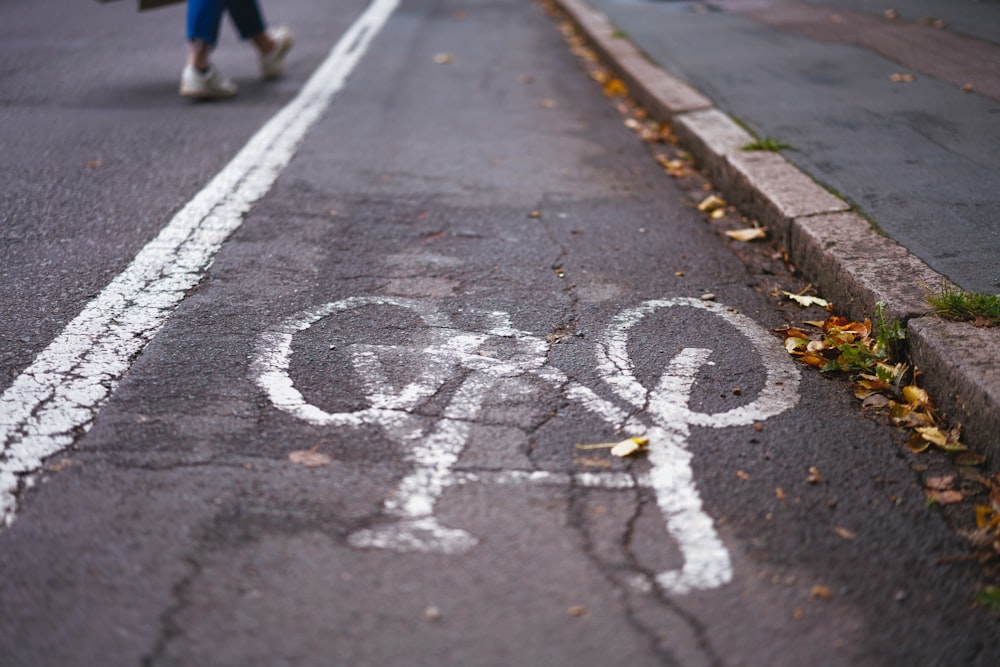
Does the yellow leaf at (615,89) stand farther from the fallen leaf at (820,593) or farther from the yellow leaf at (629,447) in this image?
the fallen leaf at (820,593)

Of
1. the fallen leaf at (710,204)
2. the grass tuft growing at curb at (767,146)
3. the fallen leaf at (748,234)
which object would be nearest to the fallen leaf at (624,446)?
the fallen leaf at (748,234)

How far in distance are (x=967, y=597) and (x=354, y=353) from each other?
1.75 meters

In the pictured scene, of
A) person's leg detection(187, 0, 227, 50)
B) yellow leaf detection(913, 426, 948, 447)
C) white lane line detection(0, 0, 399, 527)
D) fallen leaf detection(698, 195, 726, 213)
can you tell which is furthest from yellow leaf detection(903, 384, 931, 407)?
person's leg detection(187, 0, 227, 50)

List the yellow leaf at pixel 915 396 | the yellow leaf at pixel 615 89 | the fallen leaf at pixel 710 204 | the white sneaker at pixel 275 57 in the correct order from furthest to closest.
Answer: the yellow leaf at pixel 615 89 → the white sneaker at pixel 275 57 → the fallen leaf at pixel 710 204 → the yellow leaf at pixel 915 396

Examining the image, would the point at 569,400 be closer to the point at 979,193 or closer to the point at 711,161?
the point at 979,193

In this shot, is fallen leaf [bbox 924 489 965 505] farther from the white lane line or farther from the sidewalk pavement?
the white lane line

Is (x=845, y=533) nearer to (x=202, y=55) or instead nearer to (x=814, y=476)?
(x=814, y=476)

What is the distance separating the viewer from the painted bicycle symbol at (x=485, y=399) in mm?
2035

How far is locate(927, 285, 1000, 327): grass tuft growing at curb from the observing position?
278 centimetres

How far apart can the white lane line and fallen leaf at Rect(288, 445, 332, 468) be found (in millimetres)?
557

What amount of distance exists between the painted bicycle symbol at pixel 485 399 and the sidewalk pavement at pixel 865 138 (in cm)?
49

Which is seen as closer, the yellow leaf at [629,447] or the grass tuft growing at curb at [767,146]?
the yellow leaf at [629,447]

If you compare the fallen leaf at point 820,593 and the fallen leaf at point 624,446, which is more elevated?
the fallen leaf at point 624,446

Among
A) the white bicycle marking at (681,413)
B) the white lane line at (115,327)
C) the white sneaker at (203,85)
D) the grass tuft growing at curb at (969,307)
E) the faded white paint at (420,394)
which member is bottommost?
the white bicycle marking at (681,413)
